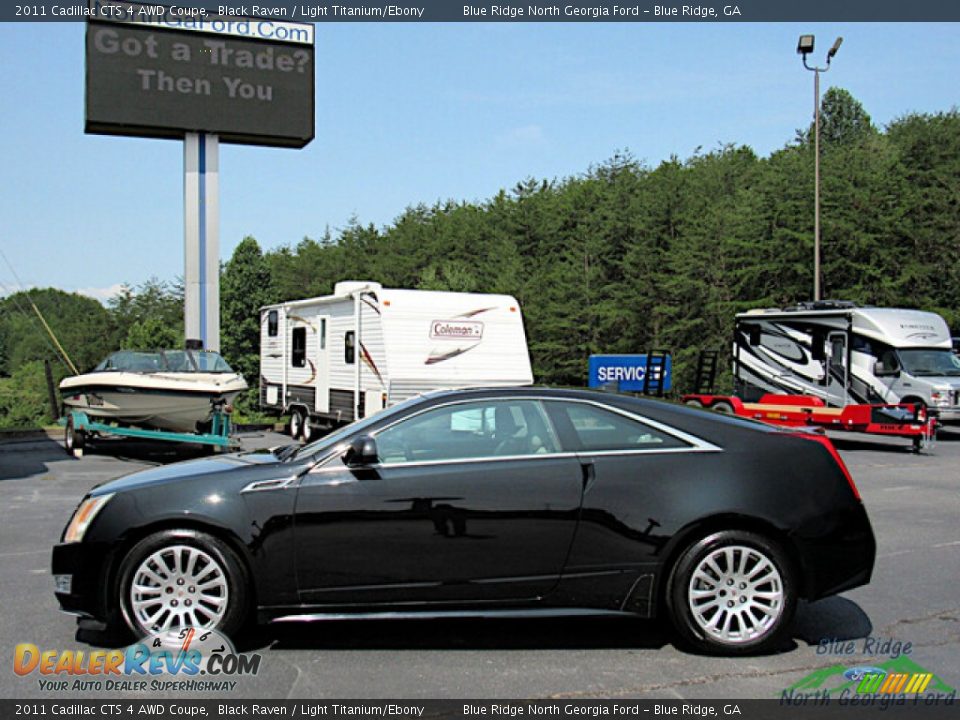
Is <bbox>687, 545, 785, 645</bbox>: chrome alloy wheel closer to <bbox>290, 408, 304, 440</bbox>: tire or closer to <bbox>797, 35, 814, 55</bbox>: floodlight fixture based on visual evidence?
<bbox>290, 408, 304, 440</bbox>: tire

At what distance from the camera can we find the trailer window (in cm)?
1756

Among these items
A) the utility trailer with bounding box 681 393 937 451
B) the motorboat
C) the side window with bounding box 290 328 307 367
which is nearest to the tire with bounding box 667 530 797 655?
the utility trailer with bounding box 681 393 937 451

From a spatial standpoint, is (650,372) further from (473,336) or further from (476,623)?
(476,623)

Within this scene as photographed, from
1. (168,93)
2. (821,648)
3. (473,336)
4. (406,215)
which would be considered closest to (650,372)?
(473,336)

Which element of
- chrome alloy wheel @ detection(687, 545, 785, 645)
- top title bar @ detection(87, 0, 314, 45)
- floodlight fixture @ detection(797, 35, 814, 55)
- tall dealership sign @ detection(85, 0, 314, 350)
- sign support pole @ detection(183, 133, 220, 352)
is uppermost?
floodlight fixture @ detection(797, 35, 814, 55)

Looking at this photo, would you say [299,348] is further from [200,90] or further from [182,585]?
[182,585]

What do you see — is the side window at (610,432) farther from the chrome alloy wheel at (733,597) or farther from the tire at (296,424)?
the tire at (296,424)

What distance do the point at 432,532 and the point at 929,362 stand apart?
1827 centimetres

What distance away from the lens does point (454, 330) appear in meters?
16.8

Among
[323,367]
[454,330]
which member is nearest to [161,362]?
[323,367]

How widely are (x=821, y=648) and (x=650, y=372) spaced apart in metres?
18.0

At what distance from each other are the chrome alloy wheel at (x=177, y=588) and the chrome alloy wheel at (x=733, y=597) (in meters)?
2.61

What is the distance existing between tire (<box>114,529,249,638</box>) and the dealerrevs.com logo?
75mm

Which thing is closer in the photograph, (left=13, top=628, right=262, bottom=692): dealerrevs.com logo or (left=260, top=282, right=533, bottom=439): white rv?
(left=13, top=628, right=262, bottom=692): dealerrevs.com logo
